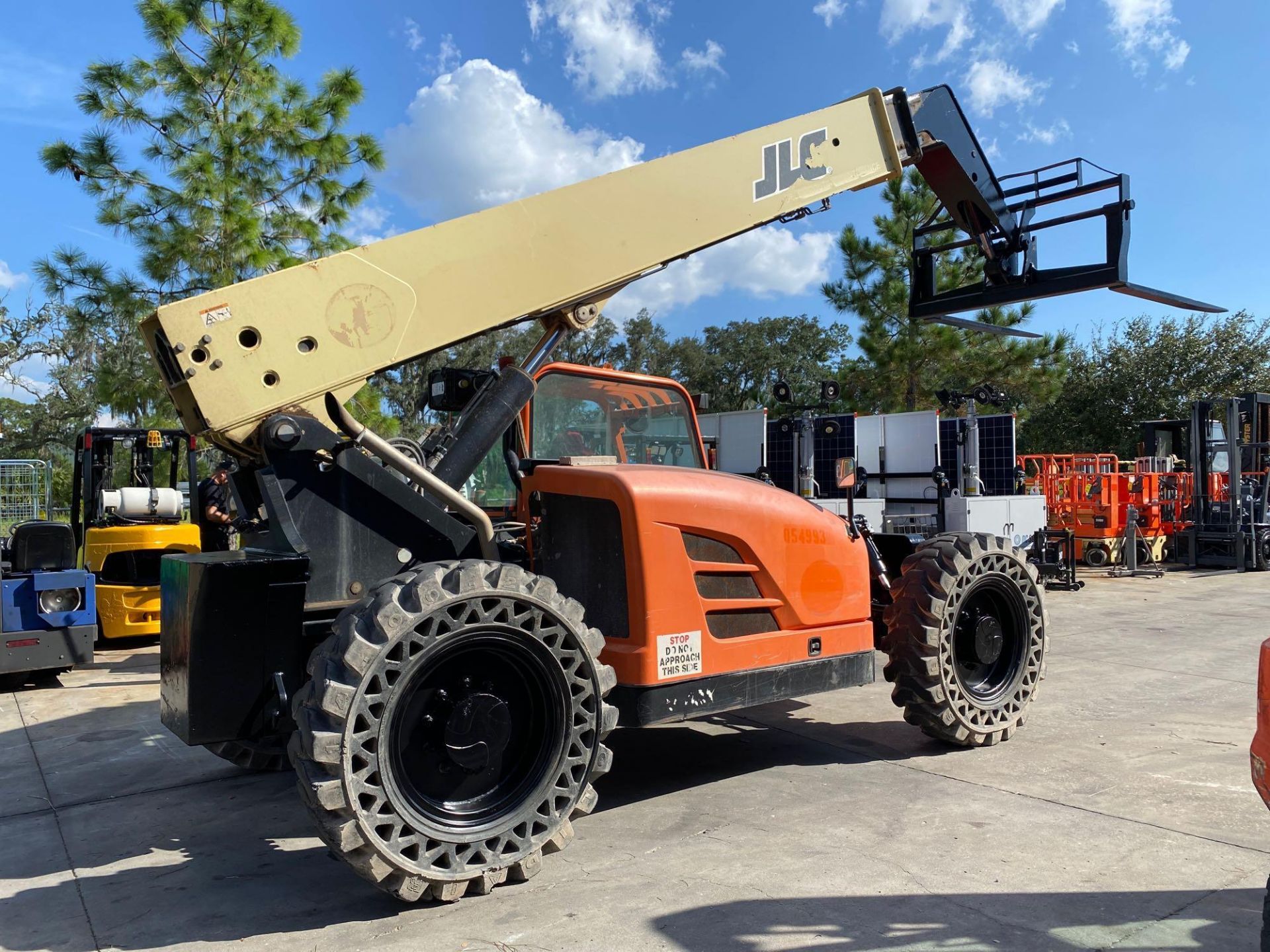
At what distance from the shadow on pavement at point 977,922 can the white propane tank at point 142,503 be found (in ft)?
32.5

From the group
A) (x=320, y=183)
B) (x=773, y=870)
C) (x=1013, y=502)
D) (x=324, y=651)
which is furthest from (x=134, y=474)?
(x=1013, y=502)

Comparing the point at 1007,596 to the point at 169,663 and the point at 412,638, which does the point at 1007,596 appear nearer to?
the point at 412,638

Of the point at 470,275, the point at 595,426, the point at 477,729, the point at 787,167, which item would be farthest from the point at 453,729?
the point at 787,167

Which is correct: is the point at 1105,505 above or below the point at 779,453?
below

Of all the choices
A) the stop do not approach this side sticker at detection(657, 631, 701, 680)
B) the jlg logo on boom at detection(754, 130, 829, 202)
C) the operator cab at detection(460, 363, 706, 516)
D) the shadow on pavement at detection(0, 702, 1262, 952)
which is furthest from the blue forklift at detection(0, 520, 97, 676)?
the jlg logo on boom at detection(754, 130, 829, 202)

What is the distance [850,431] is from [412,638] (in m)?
12.3

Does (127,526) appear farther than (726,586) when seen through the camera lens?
Yes

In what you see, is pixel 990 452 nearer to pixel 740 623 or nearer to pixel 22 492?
pixel 740 623

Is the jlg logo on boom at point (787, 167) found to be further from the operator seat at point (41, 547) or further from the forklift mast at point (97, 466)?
the forklift mast at point (97, 466)

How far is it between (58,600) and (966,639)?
25.1ft

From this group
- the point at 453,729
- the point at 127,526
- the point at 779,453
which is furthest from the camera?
the point at 779,453

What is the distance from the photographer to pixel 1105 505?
18.2 metres

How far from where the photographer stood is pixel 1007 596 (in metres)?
6.03

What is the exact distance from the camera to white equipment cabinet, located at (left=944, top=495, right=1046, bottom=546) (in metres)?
12.7
